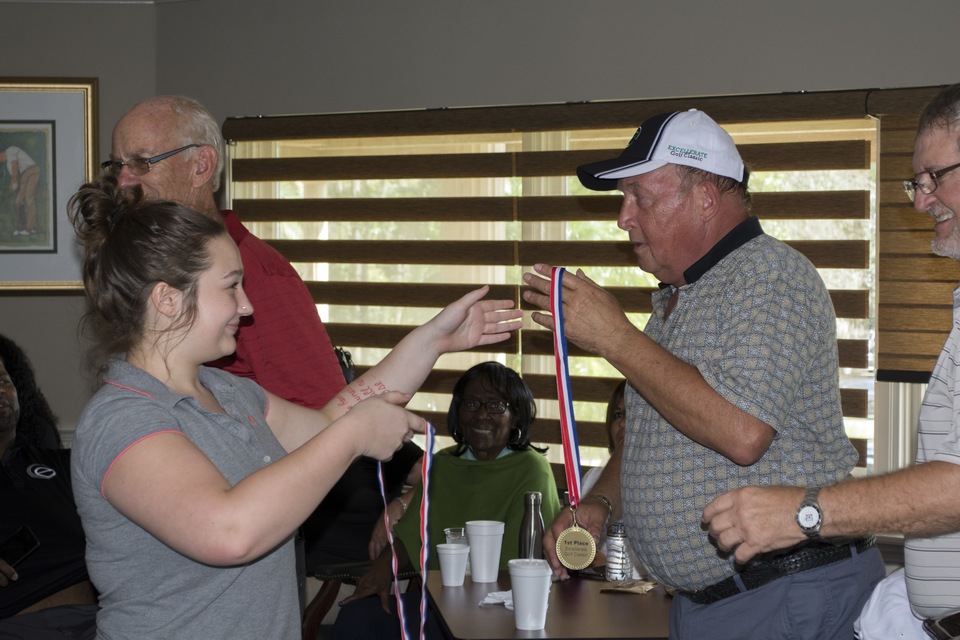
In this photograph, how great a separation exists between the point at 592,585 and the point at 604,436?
1371 mm

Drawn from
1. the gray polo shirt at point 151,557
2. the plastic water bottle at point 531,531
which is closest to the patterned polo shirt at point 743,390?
the gray polo shirt at point 151,557

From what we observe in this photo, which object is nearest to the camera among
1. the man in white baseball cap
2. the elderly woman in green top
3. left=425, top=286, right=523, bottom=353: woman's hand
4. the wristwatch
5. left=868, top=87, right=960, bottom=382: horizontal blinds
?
the wristwatch

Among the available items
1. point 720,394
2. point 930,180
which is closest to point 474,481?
point 720,394

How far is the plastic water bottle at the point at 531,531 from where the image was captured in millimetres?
3240

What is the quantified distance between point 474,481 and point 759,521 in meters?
2.59

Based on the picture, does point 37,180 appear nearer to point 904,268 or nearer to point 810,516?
point 904,268

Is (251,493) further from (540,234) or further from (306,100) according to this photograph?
(306,100)

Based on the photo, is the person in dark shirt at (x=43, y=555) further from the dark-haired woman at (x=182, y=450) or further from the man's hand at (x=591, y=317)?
the man's hand at (x=591, y=317)

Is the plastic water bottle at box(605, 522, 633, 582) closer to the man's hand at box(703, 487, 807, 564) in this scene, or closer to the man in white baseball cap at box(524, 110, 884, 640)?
the man in white baseball cap at box(524, 110, 884, 640)

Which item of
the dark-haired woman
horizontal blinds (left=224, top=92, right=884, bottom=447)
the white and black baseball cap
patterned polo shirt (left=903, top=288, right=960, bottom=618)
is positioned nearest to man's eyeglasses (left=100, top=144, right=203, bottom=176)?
the dark-haired woman

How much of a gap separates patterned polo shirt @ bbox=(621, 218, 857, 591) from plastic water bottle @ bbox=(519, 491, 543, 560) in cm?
108

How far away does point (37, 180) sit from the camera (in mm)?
5059

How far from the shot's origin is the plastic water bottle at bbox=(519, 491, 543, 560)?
128 inches

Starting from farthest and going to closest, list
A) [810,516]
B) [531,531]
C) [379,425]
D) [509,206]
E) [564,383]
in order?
[509,206], [531,531], [564,383], [810,516], [379,425]
